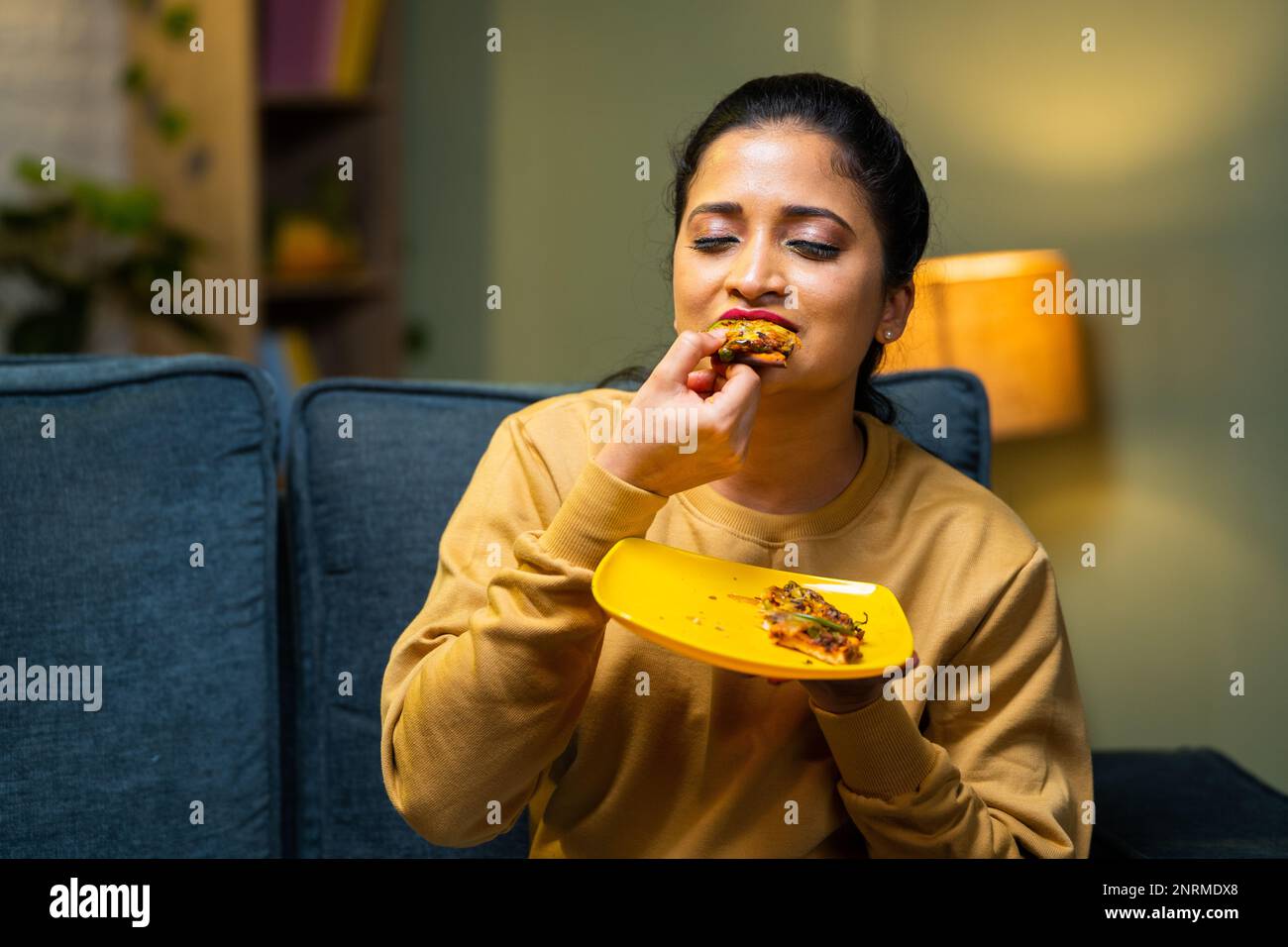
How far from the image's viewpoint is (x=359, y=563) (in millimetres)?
1501

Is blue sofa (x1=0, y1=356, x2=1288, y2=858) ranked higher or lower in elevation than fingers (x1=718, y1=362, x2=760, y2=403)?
lower

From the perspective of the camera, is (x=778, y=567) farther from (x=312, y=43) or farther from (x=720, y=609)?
(x=312, y=43)

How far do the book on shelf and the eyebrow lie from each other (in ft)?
7.24

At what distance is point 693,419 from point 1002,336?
109 centimetres

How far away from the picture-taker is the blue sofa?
1.36 metres

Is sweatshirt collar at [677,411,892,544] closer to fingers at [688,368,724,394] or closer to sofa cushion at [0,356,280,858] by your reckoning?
fingers at [688,368,724,394]

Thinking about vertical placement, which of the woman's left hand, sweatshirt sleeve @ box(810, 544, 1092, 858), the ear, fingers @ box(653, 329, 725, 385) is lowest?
sweatshirt sleeve @ box(810, 544, 1092, 858)

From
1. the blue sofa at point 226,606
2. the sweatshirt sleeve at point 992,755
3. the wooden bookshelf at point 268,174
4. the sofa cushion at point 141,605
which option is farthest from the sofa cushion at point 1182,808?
the wooden bookshelf at point 268,174

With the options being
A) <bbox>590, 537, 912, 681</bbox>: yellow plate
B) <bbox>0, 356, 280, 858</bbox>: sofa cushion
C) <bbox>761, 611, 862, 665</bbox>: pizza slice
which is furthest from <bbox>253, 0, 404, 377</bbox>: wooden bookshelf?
<bbox>761, 611, 862, 665</bbox>: pizza slice

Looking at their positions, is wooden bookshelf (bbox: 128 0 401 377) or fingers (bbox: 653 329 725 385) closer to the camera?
fingers (bbox: 653 329 725 385)

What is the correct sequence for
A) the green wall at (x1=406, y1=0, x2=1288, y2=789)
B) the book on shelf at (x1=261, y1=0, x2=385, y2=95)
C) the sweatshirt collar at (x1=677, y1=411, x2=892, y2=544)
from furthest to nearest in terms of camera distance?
the book on shelf at (x1=261, y1=0, x2=385, y2=95) < the green wall at (x1=406, y1=0, x2=1288, y2=789) < the sweatshirt collar at (x1=677, y1=411, x2=892, y2=544)

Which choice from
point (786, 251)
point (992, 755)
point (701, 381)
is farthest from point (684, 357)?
point (992, 755)
